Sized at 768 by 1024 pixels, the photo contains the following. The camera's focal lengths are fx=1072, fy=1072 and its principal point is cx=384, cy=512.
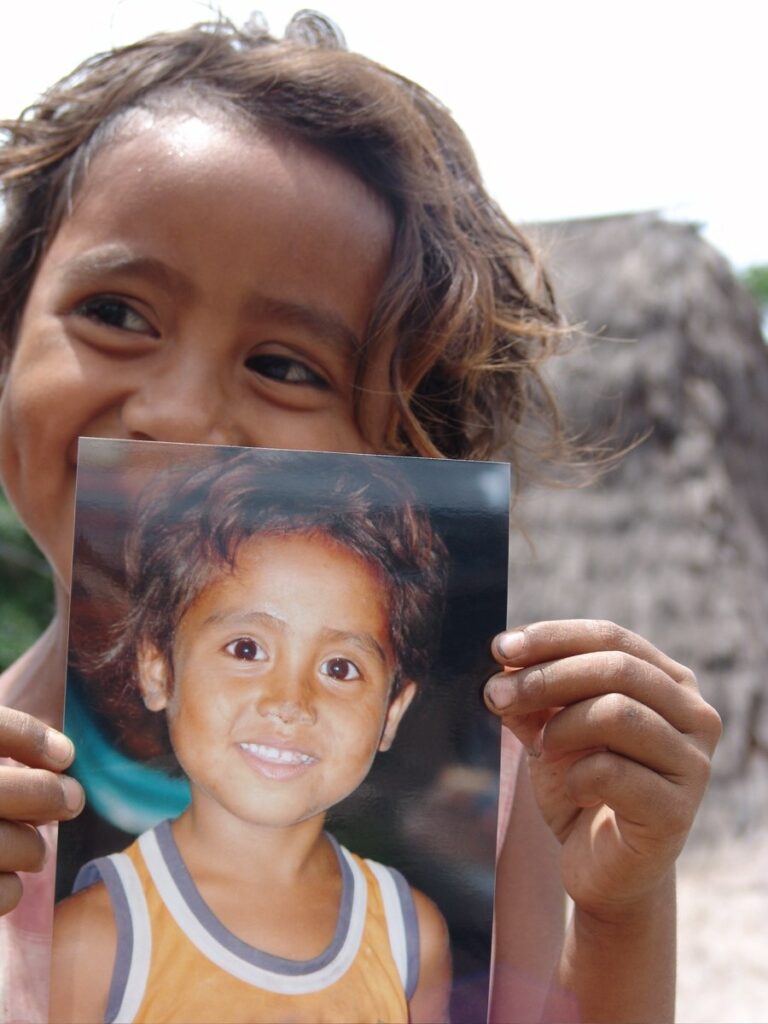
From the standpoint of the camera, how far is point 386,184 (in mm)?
1140

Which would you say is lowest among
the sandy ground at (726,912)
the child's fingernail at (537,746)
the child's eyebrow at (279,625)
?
the sandy ground at (726,912)

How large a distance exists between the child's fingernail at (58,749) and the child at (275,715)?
0.05m

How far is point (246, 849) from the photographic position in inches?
29.4

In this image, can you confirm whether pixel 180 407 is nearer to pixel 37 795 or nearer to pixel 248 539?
pixel 248 539

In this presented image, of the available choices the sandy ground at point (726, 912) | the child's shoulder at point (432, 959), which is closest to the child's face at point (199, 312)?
the child's shoulder at point (432, 959)

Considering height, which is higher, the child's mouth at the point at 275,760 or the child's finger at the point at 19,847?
the child's mouth at the point at 275,760

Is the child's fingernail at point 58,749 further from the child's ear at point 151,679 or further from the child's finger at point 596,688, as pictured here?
the child's finger at point 596,688

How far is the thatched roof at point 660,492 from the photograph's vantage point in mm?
3604

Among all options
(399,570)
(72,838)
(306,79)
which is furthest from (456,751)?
(306,79)

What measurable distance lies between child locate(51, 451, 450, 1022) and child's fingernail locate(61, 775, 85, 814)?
0.05m

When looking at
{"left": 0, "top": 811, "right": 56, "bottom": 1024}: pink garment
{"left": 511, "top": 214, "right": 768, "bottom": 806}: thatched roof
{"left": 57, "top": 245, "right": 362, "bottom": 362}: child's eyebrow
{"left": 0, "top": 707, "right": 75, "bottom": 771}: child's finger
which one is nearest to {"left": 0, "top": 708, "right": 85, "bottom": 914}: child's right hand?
{"left": 0, "top": 707, "right": 75, "bottom": 771}: child's finger

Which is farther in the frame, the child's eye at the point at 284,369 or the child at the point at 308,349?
the child's eye at the point at 284,369

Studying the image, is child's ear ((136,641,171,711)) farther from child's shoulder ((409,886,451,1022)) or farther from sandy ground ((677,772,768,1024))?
sandy ground ((677,772,768,1024))

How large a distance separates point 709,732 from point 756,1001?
2453 mm
